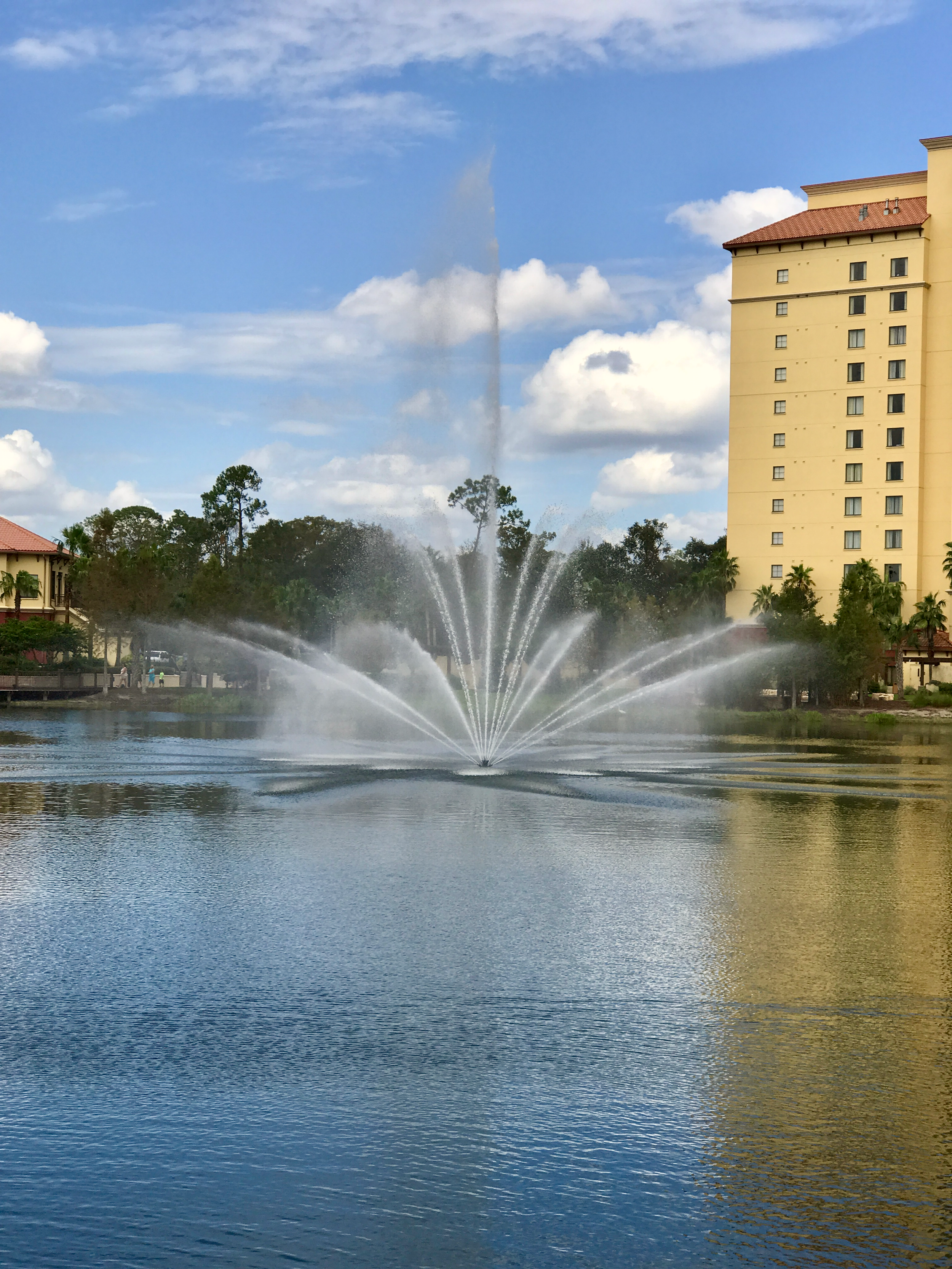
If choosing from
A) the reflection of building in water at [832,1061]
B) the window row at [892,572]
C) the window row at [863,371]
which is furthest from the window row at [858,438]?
the reflection of building in water at [832,1061]

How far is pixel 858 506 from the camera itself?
366ft

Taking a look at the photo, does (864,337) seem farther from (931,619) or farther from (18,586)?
(18,586)

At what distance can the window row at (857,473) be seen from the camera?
4338 inches

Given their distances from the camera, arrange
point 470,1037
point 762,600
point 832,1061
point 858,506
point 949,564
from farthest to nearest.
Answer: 1. point 858,506
2. point 762,600
3. point 949,564
4. point 470,1037
5. point 832,1061

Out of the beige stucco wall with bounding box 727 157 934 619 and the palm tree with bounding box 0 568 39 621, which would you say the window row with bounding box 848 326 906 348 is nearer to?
the beige stucco wall with bounding box 727 157 934 619

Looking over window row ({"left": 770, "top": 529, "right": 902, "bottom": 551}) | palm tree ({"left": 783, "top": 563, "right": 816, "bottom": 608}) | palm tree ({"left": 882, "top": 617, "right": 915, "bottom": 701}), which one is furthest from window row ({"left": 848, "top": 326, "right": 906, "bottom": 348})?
palm tree ({"left": 882, "top": 617, "right": 915, "bottom": 701})

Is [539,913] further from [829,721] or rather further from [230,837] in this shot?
[829,721]

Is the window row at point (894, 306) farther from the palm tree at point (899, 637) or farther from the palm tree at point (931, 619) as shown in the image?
the palm tree at point (899, 637)

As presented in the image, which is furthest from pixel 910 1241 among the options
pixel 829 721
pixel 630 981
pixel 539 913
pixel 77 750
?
pixel 829 721

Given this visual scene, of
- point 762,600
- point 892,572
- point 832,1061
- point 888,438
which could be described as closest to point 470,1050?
point 832,1061

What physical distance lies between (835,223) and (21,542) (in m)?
77.6

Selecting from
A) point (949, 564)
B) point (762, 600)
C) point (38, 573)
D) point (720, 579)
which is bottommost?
point (762, 600)

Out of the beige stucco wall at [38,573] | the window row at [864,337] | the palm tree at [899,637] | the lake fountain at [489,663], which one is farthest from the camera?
the beige stucco wall at [38,573]

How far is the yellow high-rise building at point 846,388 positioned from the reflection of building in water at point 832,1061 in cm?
9555
